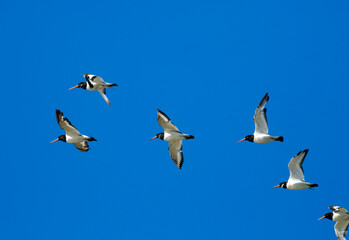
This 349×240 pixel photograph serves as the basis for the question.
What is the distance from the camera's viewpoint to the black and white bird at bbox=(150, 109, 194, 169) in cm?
2741

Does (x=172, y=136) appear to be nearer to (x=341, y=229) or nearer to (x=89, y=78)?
(x=89, y=78)

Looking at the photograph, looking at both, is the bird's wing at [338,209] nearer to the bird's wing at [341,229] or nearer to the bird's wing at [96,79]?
the bird's wing at [341,229]

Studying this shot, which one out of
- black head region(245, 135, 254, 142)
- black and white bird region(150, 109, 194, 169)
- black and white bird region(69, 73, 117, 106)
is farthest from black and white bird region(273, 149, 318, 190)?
black and white bird region(69, 73, 117, 106)

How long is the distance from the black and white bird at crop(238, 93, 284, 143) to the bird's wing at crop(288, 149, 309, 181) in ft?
3.50

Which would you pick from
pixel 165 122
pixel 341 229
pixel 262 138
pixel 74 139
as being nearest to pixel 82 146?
pixel 74 139

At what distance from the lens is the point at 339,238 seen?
2748 cm

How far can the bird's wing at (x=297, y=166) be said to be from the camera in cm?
2655

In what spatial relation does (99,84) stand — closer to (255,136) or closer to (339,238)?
(255,136)

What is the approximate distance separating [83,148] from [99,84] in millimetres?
3409

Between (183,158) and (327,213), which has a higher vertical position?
(183,158)

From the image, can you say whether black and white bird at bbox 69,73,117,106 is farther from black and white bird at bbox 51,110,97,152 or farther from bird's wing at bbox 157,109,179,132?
bird's wing at bbox 157,109,179,132

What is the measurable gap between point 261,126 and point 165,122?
14.0ft

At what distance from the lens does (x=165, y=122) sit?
2747cm

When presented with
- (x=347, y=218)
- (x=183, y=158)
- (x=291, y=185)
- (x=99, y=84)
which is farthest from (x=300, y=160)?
(x=99, y=84)
